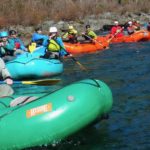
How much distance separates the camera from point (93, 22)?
91.1ft

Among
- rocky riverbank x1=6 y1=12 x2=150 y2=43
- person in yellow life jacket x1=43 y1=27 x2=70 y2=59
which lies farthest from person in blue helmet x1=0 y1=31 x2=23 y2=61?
rocky riverbank x1=6 y1=12 x2=150 y2=43

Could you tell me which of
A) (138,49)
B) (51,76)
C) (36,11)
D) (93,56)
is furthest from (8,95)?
(36,11)

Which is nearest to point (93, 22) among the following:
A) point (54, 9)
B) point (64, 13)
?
point (64, 13)

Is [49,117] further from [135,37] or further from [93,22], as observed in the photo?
[93,22]

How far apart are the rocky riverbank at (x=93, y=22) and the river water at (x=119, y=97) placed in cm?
859

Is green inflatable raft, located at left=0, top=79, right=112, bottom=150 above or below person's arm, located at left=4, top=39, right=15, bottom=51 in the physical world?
above

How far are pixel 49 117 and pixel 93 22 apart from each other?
852 inches

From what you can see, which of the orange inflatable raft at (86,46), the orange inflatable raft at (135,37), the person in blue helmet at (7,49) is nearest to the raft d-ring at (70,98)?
the person in blue helmet at (7,49)

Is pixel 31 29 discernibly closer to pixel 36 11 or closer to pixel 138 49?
pixel 36 11

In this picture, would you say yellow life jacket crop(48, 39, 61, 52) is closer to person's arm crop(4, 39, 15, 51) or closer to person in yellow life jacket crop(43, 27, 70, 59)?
person in yellow life jacket crop(43, 27, 70, 59)

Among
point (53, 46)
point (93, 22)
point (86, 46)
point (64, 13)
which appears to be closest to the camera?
point (53, 46)

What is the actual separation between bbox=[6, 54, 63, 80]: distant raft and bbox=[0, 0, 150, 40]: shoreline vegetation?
11803 millimetres

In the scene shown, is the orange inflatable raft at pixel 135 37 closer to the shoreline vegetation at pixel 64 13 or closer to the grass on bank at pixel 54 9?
the shoreline vegetation at pixel 64 13

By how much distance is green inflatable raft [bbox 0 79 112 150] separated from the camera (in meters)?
6.39
